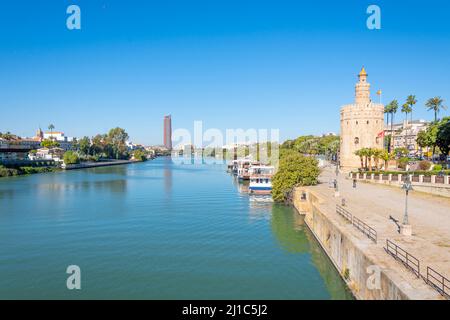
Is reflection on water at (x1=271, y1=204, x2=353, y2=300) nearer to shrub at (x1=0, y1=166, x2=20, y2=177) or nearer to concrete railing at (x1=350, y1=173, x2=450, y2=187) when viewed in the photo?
concrete railing at (x1=350, y1=173, x2=450, y2=187)

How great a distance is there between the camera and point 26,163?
9975 centimetres

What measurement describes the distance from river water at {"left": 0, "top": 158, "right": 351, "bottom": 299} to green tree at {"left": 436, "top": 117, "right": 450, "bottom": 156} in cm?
2306

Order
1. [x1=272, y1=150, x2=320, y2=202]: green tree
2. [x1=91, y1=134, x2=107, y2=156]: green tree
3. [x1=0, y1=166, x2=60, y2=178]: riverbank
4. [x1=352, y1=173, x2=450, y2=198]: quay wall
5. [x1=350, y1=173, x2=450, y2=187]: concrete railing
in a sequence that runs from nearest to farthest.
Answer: [x1=352, y1=173, x2=450, y2=198]: quay wall → [x1=350, y1=173, x2=450, y2=187]: concrete railing → [x1=272, y1=150, x2=320, y2=202]: green tree → [x1=0, y1=166, x2=60, y2=178]: riverbank → [x1=91, y1=134, x2=107, y2=156]: green tree

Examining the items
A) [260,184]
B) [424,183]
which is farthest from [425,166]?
[260,184]

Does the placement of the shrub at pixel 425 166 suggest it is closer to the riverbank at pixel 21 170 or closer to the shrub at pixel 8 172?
the riverbank at pixel 21 170

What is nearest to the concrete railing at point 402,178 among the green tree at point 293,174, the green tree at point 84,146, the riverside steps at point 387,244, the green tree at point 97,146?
the riverside steps at point 387,244

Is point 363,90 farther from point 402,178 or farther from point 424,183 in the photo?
point 424,183

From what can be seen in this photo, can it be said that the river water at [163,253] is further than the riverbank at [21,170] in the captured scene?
No

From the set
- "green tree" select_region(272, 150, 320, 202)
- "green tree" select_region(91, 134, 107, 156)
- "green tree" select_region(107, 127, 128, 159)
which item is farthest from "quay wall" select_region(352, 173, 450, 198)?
"green tree" select_region(107, 127, 128, 159)

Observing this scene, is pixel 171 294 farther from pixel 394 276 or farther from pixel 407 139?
pixel 407 139

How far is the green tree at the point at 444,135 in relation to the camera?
147 ft

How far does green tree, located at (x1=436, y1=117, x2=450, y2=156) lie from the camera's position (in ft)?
147

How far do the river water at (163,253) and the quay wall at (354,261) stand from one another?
0.84m

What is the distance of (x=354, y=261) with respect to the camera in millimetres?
16422
